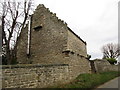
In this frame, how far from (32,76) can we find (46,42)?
611 centimetres

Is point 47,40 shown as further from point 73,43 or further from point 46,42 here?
point 73,43

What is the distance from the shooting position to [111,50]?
58.6 metres

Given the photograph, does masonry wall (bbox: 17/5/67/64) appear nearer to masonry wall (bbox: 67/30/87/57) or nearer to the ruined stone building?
the ruined stone building

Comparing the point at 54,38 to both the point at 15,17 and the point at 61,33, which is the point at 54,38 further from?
the point at 15,17

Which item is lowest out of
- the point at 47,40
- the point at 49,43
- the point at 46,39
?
the point at 49,43

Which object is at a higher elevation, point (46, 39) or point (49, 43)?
point (46, 39)

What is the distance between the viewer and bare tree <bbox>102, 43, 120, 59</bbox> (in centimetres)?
5747

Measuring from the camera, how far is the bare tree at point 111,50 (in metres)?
57.5

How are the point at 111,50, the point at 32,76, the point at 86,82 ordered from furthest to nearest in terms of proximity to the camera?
the point at 111,50, the point at 86,82, the point at 32,76

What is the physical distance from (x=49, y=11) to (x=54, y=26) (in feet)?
6.04

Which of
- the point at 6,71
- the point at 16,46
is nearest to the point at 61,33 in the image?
the point at 16,46

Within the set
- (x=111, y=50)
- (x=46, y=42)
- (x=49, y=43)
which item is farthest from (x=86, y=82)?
(x=111, y=50)

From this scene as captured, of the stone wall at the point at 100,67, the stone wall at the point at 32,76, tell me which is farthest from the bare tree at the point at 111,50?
the stone wall at the point at 32,76

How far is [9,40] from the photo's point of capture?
14.5 meters
